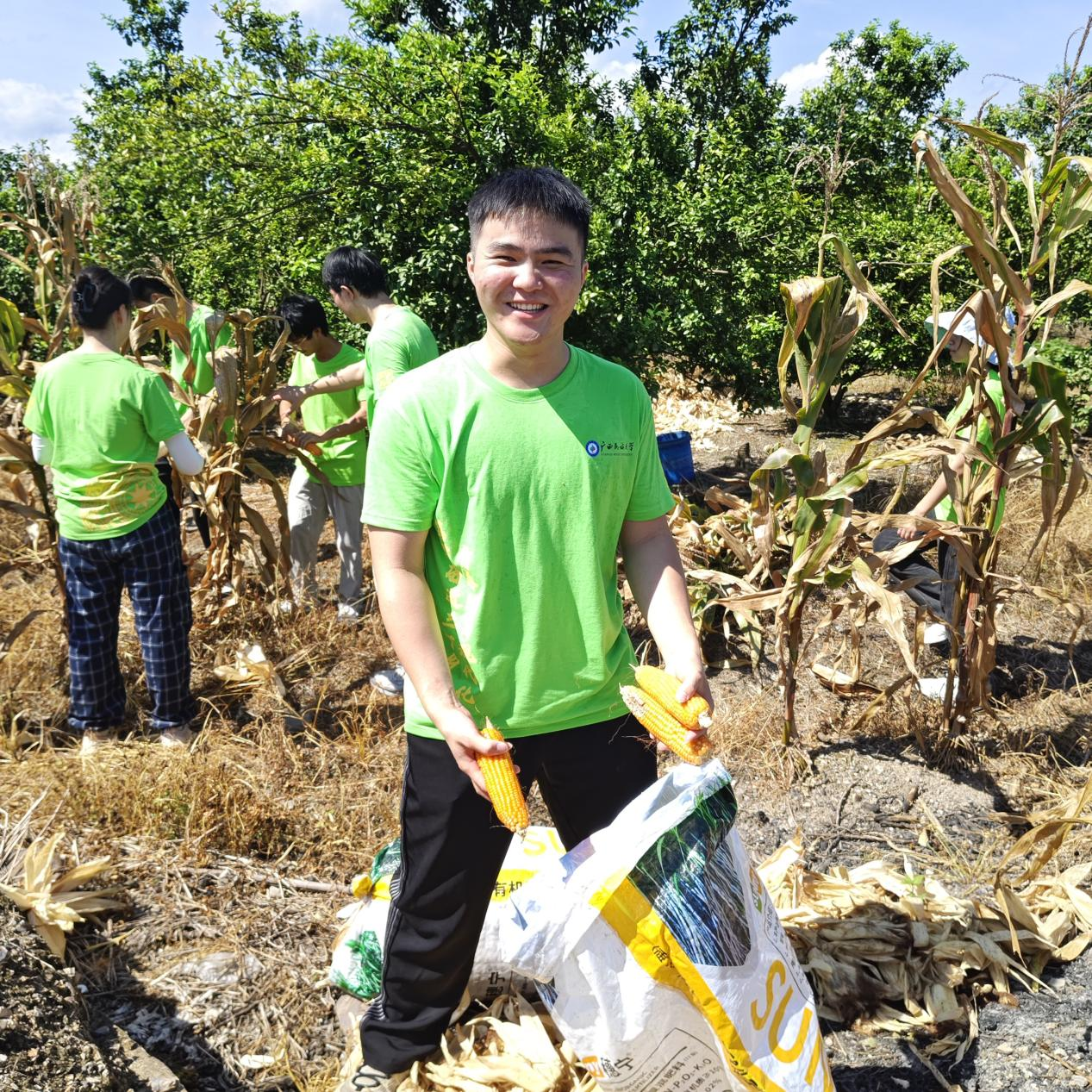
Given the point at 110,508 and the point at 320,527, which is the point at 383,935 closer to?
the point at 110,508

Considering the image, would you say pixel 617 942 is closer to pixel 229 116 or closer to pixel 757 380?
pixel 757 380

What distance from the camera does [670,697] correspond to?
1541 millimetres

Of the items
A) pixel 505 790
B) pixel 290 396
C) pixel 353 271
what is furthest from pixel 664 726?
pixel 290 396

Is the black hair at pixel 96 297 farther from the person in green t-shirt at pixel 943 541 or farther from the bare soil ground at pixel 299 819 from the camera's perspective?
the person in green t-shirt at pixel 943 541

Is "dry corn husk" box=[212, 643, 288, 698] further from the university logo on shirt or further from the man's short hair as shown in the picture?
the university logo on shirt

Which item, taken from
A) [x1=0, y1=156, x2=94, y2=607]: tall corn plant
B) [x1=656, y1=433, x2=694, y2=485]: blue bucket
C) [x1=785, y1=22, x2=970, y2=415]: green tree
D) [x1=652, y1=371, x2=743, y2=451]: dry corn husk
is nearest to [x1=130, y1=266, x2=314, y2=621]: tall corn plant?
[x1=0, y1=156, x2=94, y2=607]: tall corn plant

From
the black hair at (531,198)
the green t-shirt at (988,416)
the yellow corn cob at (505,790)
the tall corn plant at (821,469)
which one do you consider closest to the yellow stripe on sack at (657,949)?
the yellow corn cob at (505,790)

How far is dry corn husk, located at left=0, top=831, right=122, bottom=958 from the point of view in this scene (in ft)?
7.57

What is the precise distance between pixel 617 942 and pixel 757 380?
6300 mm

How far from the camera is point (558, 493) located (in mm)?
1564

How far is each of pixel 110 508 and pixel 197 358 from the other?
1413mm

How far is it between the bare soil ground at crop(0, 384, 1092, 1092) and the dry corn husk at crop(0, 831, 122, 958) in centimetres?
7

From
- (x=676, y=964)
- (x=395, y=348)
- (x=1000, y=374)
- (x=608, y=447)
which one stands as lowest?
(x=676, y=964)

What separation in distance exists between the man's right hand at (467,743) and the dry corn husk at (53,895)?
1.48 metres
